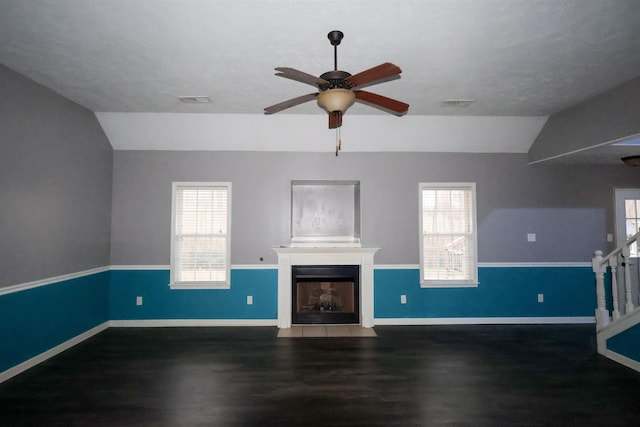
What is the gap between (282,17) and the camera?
2363 millimetres

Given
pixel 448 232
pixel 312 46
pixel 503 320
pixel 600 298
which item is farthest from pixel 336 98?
pixel 503 320

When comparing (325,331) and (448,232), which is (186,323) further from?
(448,232)

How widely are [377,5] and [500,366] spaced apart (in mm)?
3641

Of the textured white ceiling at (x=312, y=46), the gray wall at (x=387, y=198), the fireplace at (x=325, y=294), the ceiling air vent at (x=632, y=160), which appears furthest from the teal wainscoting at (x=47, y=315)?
the ceiling air vent at (x=632, y=160)

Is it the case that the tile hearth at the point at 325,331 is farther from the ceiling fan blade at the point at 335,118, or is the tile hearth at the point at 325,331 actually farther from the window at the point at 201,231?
the ceiling fan blade at the point at 335,118

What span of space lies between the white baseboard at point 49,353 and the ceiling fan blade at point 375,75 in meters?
4.10

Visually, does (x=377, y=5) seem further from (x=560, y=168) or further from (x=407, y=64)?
(x=560, y=168)

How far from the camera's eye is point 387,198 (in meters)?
5.05

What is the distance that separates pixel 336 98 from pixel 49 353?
4176 mm

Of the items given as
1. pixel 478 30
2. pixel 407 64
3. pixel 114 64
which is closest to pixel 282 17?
pixel 407 64

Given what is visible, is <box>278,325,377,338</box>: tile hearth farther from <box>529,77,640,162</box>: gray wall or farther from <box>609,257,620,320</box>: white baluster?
<box>529,77,640,162</box>: gray wall

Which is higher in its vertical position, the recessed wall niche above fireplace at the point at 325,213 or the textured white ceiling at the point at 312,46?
the textured white ceiling at the point at 312,46

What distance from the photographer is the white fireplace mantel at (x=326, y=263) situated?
4.86 metres

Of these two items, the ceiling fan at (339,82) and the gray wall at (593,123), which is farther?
the gray wall at (593,123)
